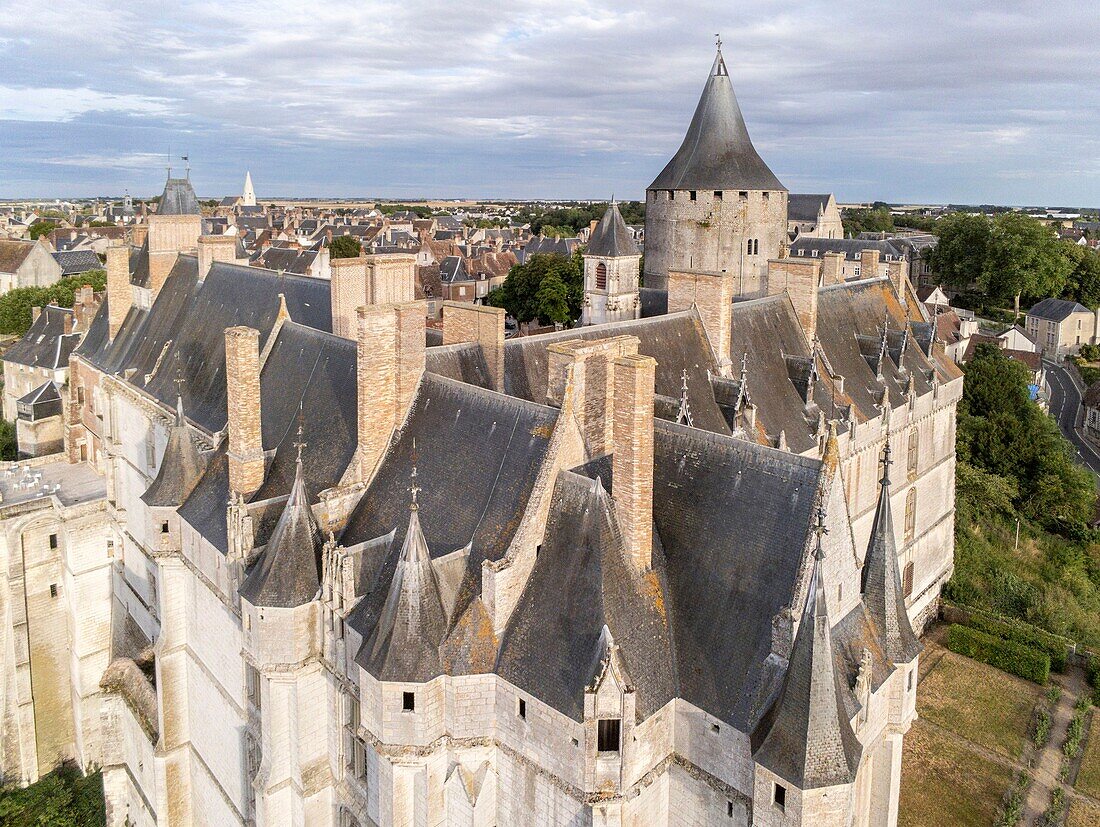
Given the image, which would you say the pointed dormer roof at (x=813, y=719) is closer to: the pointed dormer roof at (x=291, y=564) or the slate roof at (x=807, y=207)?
the pointed dormer roof at (x=291, y=564)

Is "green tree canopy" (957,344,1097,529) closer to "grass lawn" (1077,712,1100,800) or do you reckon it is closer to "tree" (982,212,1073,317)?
"grass lawn" (1077,712,1100,800)

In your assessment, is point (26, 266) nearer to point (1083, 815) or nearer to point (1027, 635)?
point (1027, 635)

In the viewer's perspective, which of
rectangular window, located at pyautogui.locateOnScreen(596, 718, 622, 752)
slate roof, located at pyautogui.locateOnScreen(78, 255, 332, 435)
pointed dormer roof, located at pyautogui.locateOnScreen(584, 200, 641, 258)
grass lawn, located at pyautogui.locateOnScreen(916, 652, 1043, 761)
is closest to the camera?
rectangular window, located at pyautogui.locateOnScreen(596, 718, 622, 752)

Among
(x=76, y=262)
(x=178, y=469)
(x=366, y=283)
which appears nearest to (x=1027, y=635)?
(x=366, y=283)

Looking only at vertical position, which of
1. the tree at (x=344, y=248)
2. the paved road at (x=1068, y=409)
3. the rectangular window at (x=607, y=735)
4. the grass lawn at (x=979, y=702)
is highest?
the tree at (x=344, y=248)

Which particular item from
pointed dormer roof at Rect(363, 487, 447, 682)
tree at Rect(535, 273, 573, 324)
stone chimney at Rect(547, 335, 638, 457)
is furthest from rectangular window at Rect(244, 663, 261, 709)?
tree at Rect(535, 273, 573, 324)

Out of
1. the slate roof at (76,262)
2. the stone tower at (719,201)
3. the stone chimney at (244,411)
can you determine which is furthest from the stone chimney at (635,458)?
the slate roof at (76,262)
